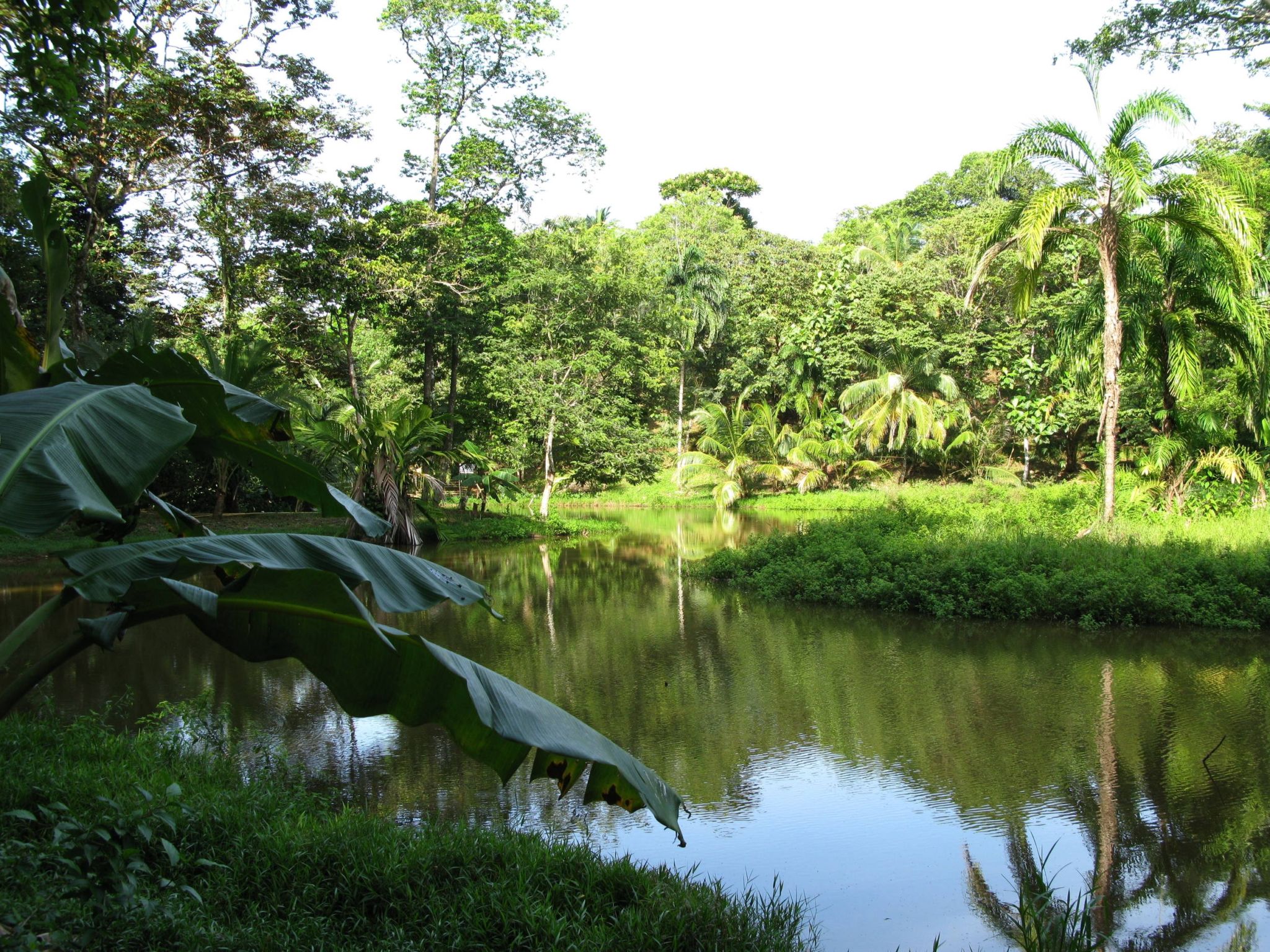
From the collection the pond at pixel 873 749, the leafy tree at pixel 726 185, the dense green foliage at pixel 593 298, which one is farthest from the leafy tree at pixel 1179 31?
the leafy tree at pixel 726 185

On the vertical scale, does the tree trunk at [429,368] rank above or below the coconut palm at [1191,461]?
above

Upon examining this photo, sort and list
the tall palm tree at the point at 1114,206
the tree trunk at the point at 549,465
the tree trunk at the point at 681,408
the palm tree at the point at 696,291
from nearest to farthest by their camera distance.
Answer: the tall palm tree at the point at 1114,206 → the tree trunk at the point at 549,465 → the palm tree at the point at 696,291 → the tree trunk at the point at 681,408

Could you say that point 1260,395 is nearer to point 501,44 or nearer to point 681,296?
point 501,44

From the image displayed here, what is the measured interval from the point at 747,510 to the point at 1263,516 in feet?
55.2

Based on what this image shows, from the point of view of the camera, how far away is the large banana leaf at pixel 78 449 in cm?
196

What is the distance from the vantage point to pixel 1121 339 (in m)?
15.0

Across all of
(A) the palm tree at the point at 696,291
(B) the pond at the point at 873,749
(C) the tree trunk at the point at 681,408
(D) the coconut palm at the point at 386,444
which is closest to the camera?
(B) the pond at the point at 873,749

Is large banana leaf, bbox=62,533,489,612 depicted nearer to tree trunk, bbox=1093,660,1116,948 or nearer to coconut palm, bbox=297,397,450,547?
tree trunk, bbox=1093,660,1116,948

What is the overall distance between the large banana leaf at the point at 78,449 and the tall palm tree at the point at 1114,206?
13.1 m

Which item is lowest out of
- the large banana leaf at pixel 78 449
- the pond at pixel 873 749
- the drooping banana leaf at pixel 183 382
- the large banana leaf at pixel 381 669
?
the pond at pixel 873 749

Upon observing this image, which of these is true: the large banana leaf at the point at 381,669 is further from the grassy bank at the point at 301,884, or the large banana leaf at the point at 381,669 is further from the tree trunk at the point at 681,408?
the tree trunk at the point at 681,408

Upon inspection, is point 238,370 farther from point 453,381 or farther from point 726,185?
point 726,185

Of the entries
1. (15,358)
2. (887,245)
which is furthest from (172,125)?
(887,245)

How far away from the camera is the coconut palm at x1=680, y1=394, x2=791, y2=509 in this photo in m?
31.0
